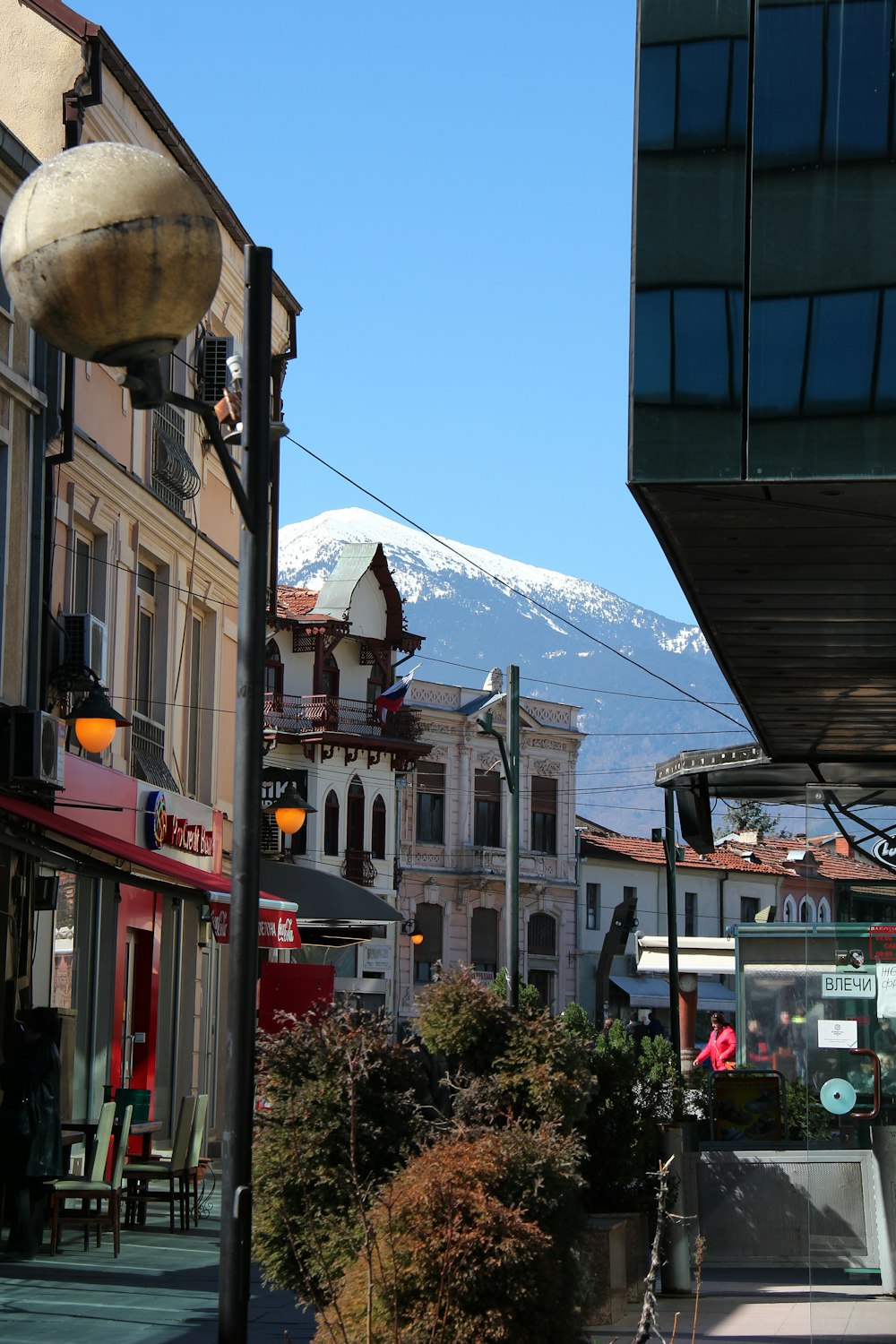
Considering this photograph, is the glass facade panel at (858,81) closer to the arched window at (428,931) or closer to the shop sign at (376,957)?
the shop sign at (376,957)

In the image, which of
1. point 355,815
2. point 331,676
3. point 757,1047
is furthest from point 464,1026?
point 331,676

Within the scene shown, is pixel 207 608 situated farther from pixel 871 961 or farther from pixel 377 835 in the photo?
pixel 377 835

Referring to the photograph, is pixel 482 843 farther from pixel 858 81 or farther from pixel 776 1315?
pixel 858 81

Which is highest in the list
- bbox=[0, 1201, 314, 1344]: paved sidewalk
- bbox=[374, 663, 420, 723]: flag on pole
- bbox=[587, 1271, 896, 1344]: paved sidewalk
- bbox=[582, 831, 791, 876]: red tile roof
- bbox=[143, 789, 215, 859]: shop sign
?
bbox=[374, 663, 420, 723]: flag on pole

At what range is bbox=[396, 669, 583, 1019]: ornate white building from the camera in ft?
212

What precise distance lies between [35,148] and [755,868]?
59.0 metres

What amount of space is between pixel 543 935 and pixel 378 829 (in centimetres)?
A: 912

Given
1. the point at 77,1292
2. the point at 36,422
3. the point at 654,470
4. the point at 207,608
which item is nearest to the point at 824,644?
the point at 654,470

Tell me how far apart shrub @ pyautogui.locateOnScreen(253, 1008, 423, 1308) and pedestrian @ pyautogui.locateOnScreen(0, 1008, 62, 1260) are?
5.70m

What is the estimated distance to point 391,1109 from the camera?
7504mm

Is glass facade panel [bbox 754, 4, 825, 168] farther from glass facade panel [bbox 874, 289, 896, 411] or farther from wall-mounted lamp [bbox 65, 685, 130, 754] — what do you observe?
wall-mounted lamp [bbox 65, 685, 130, 754]

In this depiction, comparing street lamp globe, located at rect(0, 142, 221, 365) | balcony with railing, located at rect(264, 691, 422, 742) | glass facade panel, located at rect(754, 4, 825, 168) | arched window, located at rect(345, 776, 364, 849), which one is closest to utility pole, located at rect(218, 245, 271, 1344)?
street lamp globe, located at rect(0, 142, 221, 365)

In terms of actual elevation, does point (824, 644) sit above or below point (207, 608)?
below

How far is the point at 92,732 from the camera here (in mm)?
17250
